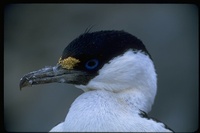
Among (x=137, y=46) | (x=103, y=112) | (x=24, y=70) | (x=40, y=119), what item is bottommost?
(x=40, y=119)

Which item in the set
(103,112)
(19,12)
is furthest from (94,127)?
(19,12)

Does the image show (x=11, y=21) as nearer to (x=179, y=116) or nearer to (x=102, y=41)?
(x=179, y=116)

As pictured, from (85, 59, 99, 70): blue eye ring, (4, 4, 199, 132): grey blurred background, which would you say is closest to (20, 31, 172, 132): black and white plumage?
(85, 59, 99, 70): blue eye ring

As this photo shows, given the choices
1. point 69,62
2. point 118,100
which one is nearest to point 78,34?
point 69,62

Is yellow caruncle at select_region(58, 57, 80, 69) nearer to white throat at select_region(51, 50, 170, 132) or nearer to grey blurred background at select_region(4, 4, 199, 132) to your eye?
white throat at select_region(51, 50, 170, 132)

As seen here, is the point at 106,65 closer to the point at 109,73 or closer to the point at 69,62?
the point at 109,73

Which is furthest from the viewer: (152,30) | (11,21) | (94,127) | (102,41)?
(11,21)
